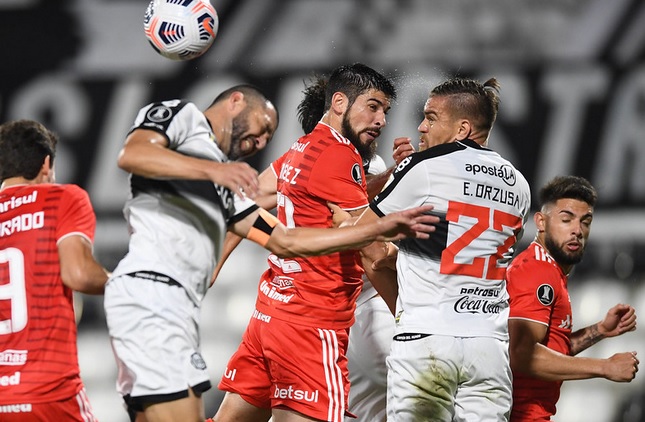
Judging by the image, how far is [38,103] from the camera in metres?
7.64

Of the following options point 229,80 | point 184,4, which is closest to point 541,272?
point 184,4

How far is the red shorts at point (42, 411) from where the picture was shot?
415 centimetres

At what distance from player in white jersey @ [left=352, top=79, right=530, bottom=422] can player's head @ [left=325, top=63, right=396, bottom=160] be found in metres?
0.82

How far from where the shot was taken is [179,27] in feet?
14.4

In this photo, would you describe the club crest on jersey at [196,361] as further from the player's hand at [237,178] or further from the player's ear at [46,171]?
the player's ear at [46,171]

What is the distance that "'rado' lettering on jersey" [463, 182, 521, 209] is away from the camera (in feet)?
13.1

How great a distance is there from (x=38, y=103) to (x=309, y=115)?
302 centimetres

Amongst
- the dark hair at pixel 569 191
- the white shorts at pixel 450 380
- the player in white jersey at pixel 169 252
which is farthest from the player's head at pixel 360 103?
the white shorts at pixel 450 380

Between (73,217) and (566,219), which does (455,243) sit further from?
(73,217)

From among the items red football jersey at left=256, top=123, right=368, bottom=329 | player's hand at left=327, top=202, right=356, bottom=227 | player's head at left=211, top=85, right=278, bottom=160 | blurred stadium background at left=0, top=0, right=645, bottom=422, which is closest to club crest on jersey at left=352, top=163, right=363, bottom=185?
red football jersey at left=256, top=123, right=368, bottom=329

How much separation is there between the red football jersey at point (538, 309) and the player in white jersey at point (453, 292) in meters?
0.42

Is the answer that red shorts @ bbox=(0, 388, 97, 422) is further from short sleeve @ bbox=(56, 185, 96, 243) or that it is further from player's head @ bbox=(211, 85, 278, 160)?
player's head @ bbox=(211, 85, 278, 160)

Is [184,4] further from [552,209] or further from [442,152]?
[552,209]

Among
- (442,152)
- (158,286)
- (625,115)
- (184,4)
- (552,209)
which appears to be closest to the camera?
(158,286)
